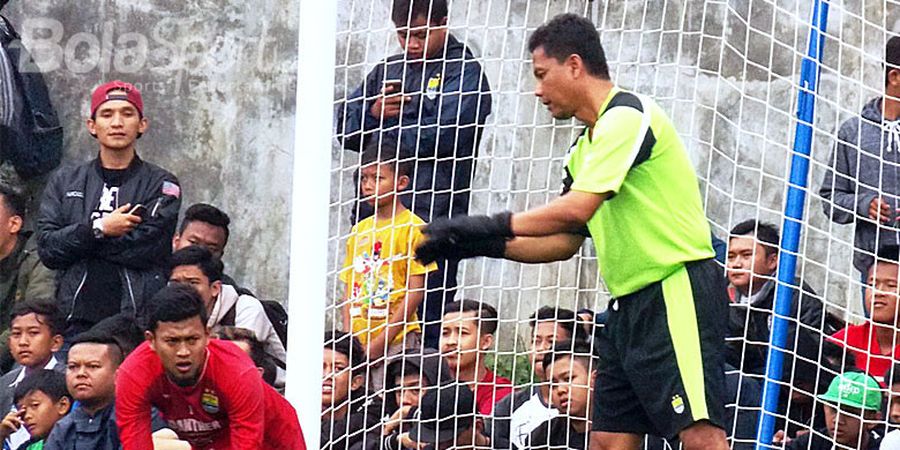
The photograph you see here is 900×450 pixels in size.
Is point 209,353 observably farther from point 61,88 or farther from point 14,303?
point 61,88

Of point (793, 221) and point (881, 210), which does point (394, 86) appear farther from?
point (881, 210)

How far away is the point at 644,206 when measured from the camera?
200 inches

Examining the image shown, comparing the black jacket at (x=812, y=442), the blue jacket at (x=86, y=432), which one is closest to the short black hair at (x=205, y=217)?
the blue jacket at (x=86, y=432)

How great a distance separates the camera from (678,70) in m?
6.66

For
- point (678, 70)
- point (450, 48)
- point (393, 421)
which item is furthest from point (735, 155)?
point (393, 421)

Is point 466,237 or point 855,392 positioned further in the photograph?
point 855,392

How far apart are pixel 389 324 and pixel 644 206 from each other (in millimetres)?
1718

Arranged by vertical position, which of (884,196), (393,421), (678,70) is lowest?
(393,421)

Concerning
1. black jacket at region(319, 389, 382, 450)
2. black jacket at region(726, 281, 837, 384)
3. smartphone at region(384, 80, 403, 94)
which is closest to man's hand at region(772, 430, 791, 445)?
black jacket at region(726, 281, 837, 384)

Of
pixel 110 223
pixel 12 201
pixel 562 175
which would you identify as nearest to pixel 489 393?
pixel 562 175

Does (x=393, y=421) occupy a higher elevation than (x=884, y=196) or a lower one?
lower

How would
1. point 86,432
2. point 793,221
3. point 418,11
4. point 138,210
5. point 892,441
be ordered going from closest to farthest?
1. point 892,441
2. point 793,221
3. point 418,11
4. point 86,432
5. point 138,210

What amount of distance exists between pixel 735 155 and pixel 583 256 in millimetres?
760

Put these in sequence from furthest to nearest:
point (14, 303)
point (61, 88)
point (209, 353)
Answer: point (61, 88), point (14, 303), point (209, 353)
